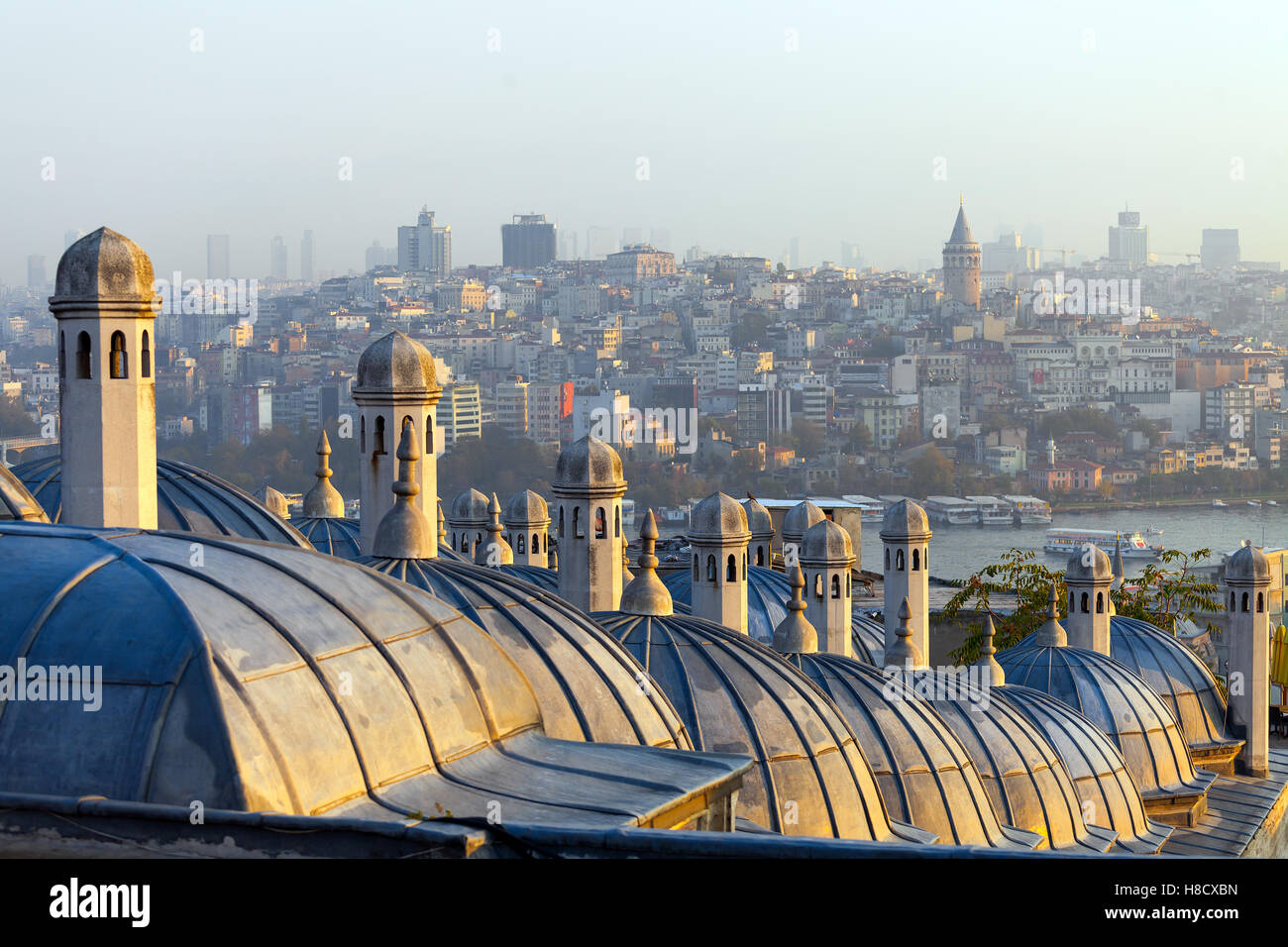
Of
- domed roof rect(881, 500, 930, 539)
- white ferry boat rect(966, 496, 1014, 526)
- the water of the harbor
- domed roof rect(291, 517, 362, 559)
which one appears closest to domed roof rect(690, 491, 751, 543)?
domed roof rect(291, 517, 362, 559)

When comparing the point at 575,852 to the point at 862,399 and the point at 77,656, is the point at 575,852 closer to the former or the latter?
the point at 77,656

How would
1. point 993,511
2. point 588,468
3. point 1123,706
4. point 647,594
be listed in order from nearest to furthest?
point 647,594
point 588,468
point 1123,706
point 993,511

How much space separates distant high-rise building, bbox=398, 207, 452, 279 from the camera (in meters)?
84.1

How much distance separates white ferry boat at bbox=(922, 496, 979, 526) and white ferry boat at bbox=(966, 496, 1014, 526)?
0.17m

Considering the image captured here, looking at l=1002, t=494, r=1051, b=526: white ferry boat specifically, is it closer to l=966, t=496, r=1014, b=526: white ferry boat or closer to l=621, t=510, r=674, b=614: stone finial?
l=966, t=496, r=1014, b=526: white ferry boat

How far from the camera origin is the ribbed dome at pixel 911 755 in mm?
6316

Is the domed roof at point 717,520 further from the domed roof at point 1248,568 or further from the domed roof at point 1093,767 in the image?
the domed roof at point 1248,568

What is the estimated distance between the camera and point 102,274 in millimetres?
4617

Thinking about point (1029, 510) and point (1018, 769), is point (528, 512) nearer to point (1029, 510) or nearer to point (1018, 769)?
point (1018, 769)

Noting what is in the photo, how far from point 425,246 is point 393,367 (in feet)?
266

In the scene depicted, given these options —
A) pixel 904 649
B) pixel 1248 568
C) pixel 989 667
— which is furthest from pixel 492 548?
pixel 1248 568

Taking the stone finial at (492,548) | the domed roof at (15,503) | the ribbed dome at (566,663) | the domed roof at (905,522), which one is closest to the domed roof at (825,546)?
the domed roof at (905,522)
